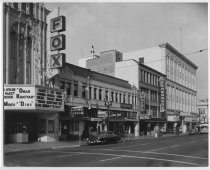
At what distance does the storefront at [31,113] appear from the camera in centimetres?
2961

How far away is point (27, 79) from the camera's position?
32812 millimetres

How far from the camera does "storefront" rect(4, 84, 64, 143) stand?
29.6 m

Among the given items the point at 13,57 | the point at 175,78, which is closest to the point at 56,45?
the point at 13,57

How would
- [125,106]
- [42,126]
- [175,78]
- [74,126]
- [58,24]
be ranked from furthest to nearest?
[175,78], [125,106], [74,126], [42,126], [58,24]

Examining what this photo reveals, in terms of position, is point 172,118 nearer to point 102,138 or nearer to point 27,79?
point 102,138

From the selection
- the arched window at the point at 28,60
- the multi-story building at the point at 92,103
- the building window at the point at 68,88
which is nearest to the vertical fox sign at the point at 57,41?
the arched window at the point at 28,60

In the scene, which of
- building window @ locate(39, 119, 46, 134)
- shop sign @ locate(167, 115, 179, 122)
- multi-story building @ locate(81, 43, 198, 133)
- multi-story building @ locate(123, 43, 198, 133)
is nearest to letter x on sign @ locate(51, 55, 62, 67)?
building window @ locate(39, 119, 46, 134)

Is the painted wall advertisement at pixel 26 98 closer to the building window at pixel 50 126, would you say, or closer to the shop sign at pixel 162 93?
the building window at pixel 50 126

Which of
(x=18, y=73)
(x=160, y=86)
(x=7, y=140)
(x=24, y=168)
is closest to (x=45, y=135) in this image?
(x=7, y=140)

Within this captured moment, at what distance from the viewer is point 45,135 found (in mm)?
35219

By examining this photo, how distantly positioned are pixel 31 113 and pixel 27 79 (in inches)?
163

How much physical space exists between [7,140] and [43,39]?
1089cm

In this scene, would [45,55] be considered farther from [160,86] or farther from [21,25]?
[160,86]

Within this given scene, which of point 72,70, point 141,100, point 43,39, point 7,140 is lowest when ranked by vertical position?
point 7,140
